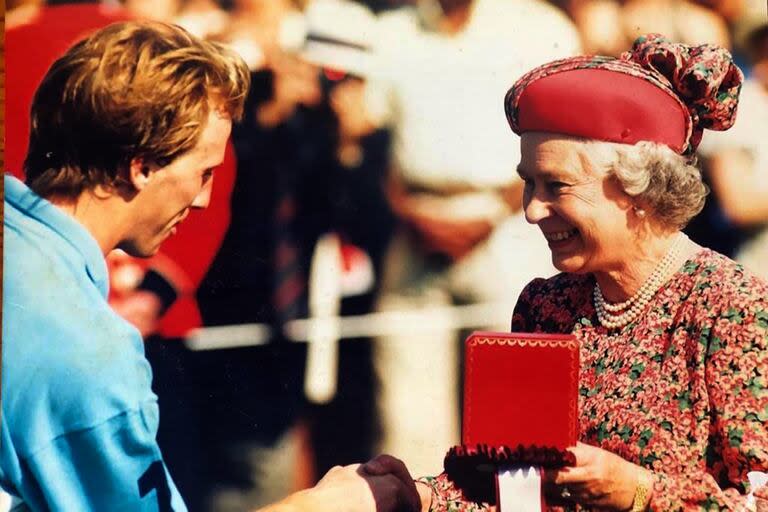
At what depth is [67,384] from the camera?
3.73 metres

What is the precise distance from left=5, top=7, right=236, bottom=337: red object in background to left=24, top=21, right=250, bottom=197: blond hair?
0.05 metres

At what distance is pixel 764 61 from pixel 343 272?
1.69 m

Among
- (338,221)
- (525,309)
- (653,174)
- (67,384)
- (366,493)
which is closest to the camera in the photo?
(653,174)

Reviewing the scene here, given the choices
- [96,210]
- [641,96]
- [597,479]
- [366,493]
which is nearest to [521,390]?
[597,479]

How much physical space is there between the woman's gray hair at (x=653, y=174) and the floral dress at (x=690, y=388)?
0.56ft

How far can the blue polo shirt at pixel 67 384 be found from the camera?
372 cm

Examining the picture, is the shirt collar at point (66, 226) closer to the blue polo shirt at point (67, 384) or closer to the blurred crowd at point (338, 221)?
the blue polo shirt at point (67, 384)

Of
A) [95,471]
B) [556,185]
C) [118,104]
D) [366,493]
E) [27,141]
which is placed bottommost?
[366,493]

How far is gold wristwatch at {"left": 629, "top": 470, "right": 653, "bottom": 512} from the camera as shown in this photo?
3.41 m

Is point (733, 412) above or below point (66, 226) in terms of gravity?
below

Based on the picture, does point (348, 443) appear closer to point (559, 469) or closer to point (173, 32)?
point (559, 469)

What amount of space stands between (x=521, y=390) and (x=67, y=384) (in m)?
1.33

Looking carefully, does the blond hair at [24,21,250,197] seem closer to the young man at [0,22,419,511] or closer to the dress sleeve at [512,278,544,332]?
the young man at [0,22,419,511]

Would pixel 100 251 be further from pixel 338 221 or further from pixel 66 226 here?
pixel 338 221
